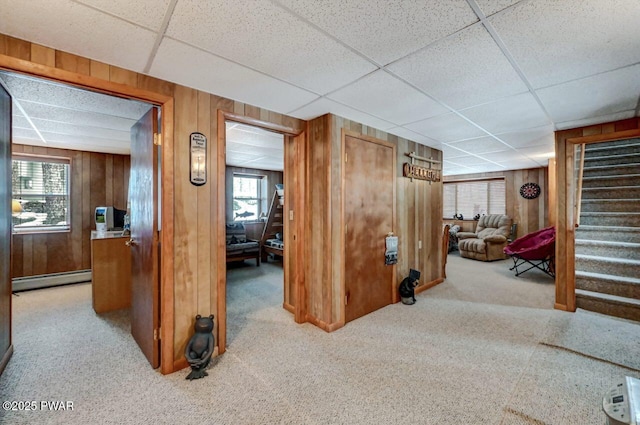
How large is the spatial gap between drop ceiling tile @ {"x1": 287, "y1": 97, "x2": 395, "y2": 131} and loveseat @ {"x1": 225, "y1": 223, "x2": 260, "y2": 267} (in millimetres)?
3439

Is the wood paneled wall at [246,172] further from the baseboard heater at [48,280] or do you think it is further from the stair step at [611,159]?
the stair step at [611,159]

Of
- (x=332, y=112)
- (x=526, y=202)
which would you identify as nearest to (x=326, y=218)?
(x=332, y=112)

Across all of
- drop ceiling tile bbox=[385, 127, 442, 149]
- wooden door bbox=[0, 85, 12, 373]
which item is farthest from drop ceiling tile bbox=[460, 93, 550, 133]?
wooden door bbox=[0, 85, 12, 373]

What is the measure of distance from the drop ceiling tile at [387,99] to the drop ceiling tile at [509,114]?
425 millimetres

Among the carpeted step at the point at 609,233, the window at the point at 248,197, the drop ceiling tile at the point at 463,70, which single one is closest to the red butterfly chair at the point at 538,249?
the carpeted step at the point at 609,233

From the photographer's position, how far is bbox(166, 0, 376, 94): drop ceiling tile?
1.39 metres

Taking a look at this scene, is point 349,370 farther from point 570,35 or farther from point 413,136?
point 413,136

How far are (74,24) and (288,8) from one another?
46.4 inches

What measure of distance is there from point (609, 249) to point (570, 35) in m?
3.82

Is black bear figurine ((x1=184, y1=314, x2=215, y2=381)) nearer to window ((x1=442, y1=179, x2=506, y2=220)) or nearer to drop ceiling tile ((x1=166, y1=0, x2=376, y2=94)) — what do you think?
drop ceiling tile ((x1=166, y1=0, x2=376, y2=94))

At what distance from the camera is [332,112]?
2.87 m

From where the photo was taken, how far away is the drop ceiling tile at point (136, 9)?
132 centimetres

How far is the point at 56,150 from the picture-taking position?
4.66 meters

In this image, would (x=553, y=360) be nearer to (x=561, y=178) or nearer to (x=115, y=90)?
(x=561, y=178)
